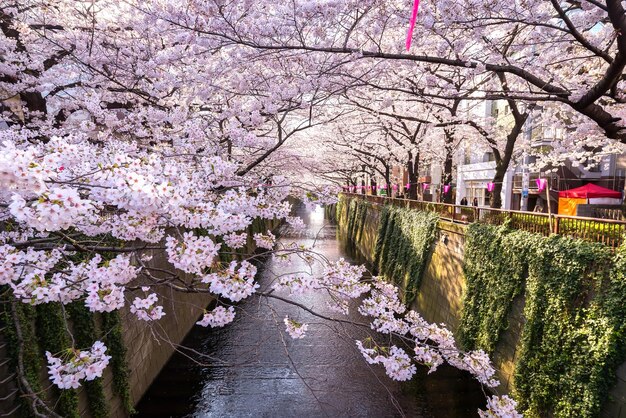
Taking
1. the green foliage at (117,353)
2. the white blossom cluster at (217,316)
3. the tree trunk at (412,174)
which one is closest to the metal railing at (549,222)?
the white blossom cluster at (217,316)

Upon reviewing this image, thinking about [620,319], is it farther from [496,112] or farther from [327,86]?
[496,112]

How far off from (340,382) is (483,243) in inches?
199

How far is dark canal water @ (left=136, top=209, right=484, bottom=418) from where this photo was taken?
8.62 metres

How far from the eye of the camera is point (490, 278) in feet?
30.5

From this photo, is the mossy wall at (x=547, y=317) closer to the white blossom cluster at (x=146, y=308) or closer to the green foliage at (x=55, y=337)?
the white blossom cluster at (x=146, y=308)

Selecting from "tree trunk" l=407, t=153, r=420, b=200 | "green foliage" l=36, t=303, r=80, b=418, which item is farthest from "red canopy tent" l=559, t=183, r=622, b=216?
"green foliage" l=36, t=303, r=80, b=418

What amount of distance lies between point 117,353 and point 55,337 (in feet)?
6.68

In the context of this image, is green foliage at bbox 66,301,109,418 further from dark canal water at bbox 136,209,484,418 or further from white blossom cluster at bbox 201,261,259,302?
white blossom cluster at bbox 201,261,259,302

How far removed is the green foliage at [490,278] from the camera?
8227mm

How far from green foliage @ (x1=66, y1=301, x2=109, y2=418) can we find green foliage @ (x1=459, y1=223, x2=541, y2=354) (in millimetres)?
8070

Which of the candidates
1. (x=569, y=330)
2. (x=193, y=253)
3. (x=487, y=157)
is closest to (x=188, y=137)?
(x=193, y=253)

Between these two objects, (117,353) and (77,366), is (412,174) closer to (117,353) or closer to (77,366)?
(117,353)

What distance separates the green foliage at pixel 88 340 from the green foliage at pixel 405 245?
8786 mm

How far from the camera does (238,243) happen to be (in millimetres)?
6613
